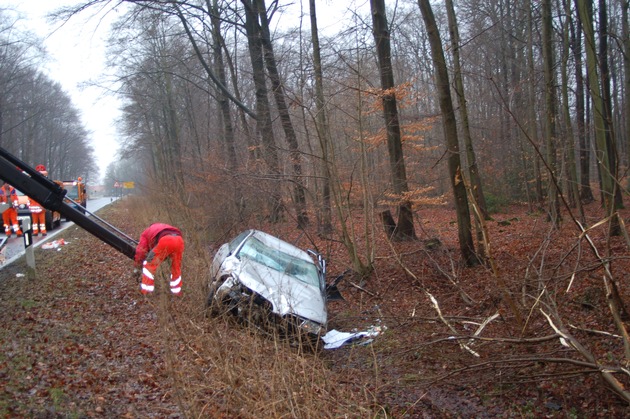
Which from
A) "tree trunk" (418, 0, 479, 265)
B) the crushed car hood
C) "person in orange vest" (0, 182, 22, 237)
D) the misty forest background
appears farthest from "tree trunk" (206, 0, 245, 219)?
"person in orange vest" (0, 182, 22, 237)

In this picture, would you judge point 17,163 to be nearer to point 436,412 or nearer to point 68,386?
point 68,386

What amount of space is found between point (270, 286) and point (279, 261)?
1.37 m

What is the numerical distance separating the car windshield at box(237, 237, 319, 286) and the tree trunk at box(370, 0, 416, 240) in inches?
166

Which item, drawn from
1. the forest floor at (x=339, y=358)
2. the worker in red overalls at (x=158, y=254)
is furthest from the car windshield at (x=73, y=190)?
the worker in red overalls at (x=158, y=254)

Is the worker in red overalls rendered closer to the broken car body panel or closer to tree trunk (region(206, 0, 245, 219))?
the broken car body panel

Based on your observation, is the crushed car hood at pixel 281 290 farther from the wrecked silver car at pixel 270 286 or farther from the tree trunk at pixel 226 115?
the tree trunk at pixel 226 115

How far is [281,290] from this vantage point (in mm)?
7012

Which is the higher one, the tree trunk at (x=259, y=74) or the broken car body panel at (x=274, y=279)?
the tree trunk at (x=259, y=74)

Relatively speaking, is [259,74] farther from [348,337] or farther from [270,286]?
[348,337]

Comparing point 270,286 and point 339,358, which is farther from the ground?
point 270,286

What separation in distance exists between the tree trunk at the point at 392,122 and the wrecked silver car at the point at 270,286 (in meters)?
3.92

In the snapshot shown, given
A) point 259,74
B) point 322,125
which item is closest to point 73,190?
point 259,74

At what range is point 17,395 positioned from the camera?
16.2ft

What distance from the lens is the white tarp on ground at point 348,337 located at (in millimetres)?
7484
